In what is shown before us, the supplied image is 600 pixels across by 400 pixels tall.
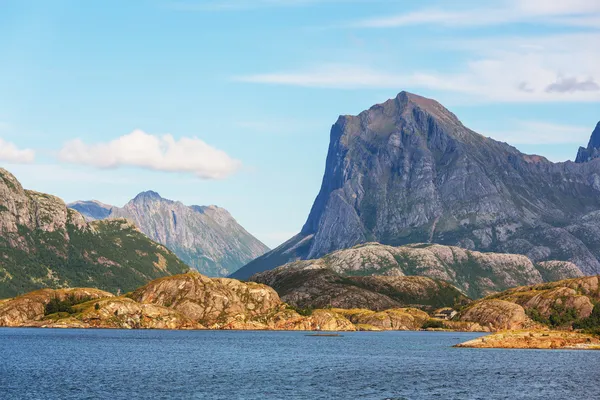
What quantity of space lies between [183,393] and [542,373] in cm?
9082

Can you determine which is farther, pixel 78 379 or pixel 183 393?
pixel 78 379

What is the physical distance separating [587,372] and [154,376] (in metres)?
101

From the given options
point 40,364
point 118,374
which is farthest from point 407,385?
point 40,364

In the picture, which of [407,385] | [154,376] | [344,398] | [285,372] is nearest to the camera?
[344,398]

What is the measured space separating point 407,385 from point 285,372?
119 feet

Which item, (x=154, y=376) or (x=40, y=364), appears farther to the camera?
(x=40, y=364)

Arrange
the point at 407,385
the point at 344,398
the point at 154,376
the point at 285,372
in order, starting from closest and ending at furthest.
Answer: the point at 344,398, the point at 407,385, the point at 154,376, the point at 285,372

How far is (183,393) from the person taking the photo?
144500mm

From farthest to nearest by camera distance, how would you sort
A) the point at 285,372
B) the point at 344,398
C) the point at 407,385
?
1. the point at 285,372
2. the point at 407,385
3. the point at 344,398

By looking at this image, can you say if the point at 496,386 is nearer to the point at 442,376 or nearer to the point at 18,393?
the point at 442,376

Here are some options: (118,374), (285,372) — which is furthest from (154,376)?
(285,372)

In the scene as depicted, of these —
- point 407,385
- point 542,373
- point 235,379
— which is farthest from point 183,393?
point 542,373

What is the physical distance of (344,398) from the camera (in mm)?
139875

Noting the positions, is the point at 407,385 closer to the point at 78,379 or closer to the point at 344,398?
the point at 344,398
